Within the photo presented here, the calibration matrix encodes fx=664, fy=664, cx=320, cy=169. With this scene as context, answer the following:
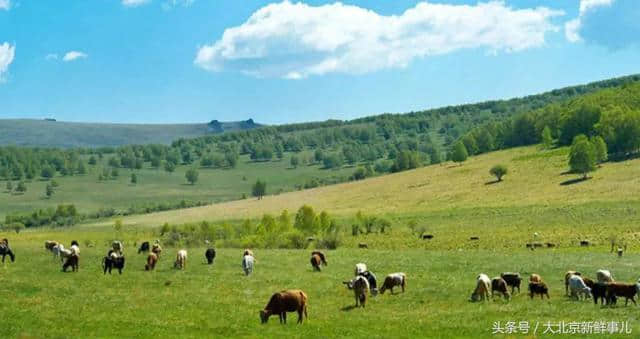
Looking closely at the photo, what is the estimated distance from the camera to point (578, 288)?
3000cm

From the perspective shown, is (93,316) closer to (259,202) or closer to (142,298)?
(142,298)

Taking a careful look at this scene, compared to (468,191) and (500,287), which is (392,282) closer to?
(500,287)

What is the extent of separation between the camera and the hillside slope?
Result: 114250 mm

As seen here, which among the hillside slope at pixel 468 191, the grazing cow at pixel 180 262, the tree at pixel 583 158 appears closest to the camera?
the grazing cow at pixel 180 262

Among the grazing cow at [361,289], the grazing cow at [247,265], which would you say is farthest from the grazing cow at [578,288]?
the grazing cow at [247,265]

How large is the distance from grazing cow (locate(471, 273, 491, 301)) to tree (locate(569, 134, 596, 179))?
106 meters

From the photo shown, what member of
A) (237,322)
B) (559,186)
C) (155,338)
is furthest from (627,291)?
(559,186)

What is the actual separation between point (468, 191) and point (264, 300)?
108 m

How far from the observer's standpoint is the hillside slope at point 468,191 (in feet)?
375

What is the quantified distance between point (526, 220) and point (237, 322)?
253ft

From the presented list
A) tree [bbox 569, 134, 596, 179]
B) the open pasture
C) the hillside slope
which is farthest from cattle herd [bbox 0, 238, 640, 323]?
tree [bbox 569, 134, 596, 179]

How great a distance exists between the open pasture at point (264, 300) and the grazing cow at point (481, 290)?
0.70 meters

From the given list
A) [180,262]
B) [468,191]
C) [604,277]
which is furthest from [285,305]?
[468,191]

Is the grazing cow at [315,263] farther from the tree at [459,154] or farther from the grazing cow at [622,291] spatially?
the tree at [459,154]
